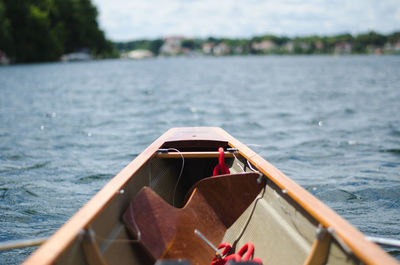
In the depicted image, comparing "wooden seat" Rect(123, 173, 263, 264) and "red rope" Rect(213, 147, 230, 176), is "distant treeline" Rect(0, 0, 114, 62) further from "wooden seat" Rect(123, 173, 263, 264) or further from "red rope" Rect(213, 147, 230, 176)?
"wooden seat" Rect(123, 173, 263, 264)

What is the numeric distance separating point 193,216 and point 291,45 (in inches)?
6720

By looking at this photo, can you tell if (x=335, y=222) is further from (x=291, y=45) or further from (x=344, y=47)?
(x=291, y=45)

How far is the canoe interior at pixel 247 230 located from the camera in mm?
2553

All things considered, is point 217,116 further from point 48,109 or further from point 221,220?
point 221,220

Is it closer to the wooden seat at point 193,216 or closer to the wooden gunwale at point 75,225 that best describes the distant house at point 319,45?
Result: the wooden seat at point 193,216

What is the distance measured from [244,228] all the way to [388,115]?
12.4 m

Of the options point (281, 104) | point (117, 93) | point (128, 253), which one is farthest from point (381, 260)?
point (117, 93)

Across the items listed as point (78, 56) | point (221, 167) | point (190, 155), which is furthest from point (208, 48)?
point (221, 167)

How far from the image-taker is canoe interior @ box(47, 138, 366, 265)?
2.55 metres

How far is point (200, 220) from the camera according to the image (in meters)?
3.71

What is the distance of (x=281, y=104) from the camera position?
18.2 metres

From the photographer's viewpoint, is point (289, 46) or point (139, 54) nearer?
point (139, 54)

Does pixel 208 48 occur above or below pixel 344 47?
above

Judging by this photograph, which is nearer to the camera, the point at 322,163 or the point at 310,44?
the point at 322,163
